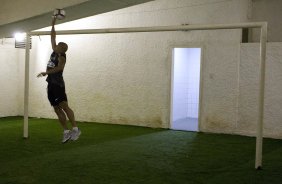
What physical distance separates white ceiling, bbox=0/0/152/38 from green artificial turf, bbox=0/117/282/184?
2326mm

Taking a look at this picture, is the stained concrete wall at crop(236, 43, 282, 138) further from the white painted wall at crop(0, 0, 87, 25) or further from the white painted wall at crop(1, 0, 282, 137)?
the white painted wall at crop(0, 0, 87, 25)

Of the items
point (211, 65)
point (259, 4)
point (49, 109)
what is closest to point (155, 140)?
point (211, 65)

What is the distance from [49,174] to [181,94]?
21.4ft

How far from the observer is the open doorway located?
10445mm

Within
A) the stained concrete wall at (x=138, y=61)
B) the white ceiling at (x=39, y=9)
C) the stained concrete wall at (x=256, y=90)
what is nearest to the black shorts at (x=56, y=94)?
the white ceiling at (x=39, y=9)

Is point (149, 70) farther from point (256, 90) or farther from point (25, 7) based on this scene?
point (25, 7)

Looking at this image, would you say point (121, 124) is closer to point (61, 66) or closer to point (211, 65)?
point (211, 65)

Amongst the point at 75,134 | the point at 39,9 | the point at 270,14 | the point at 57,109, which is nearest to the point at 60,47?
the point at 57,109

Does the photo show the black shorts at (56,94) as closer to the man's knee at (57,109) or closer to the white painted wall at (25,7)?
the man's knee at (57,109)

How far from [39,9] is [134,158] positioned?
3.46 metres

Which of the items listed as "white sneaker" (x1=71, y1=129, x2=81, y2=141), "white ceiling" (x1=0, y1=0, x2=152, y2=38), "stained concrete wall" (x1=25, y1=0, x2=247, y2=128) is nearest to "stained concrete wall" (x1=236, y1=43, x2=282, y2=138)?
"stained concrete wall" (x1=25, y1=0, x2=247, y2=128)

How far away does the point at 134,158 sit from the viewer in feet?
19.0

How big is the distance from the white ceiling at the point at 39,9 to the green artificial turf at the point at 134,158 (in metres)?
2.33

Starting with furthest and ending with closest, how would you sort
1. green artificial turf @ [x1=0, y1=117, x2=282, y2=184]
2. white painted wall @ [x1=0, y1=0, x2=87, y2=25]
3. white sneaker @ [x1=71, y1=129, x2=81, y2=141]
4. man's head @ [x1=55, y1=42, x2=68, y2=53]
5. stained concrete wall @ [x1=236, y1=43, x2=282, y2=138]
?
stained concrete wall @ [x1=236, y1=43, x2=282, y2=138] < white painted wall @ [x1=0, y1=0, x2=87, y2=25] < white sneaker @ [x1=71, y1=129, x2=81, y2=141] < man's head @ [x1=55, y1=42, x2=68, y2=53] < green artificial turf @ [x1=0, y1=117, x2=282, y2=184]
